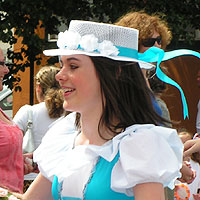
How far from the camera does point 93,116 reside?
231 centimetres

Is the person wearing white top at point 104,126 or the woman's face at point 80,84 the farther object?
the woman's face at point 80,84

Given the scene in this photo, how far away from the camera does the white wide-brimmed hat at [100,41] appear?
229 cm

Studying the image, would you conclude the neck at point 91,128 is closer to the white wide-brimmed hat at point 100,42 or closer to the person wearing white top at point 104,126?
the person wearing white top at point 104,126

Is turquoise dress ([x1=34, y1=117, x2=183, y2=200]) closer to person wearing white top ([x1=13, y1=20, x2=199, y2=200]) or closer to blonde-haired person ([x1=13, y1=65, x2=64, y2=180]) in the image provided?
person wearing white top ([x1=13, y1=20, x2=199, y2=200])

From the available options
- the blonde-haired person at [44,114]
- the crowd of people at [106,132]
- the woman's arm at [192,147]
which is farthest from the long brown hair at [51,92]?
the crowd of people at [106,132]

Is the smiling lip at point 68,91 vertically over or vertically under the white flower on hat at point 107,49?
under

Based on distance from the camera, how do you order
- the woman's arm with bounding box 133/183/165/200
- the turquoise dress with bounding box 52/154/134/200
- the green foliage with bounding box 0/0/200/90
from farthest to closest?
the green foliage with bounding box 0/0/200/90, the turquoise dress with bounding box 52/154/134/200, the woman's arm with bounding box 133/183/165/200

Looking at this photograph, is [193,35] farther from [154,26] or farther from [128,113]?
[128,113]

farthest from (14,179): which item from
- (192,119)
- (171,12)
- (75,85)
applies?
(192,119)

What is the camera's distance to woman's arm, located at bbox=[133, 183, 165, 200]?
2.05 meters

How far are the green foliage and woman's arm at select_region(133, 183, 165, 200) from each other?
4.77 metres

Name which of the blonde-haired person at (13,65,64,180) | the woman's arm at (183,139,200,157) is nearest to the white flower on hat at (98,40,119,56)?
the woman's arm at (183,139,200,157)

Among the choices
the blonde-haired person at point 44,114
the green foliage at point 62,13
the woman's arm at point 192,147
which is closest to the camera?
the woman's arm at point 192,147

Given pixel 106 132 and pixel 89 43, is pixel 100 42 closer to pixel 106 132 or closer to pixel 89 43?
pixel 89 43
